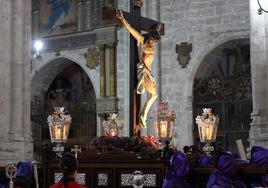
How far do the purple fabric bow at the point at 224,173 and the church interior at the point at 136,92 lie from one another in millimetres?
12

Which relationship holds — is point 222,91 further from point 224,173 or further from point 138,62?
point 224,173

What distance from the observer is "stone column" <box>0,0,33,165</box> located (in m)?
10.7

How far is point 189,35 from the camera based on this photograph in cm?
1700

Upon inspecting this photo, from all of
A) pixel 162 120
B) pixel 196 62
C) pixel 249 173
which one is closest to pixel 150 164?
pixel 249 173

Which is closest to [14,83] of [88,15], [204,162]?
[204,162]

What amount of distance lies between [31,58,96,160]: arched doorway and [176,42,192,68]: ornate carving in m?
3.88

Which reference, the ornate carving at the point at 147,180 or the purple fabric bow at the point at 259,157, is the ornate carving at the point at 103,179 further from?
the purple fabric bow at the point at 259,157

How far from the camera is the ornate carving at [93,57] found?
18.9 m

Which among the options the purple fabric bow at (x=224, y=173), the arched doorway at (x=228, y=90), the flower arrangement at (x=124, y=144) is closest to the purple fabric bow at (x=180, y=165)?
the purple fabric bow at (x=224, y=173)

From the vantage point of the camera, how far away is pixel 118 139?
9.27 metres

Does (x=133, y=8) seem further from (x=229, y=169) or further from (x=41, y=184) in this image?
(x=229, y=169)

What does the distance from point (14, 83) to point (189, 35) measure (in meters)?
7.29

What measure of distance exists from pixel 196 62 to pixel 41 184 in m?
8.93

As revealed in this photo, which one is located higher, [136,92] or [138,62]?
[138,62]
